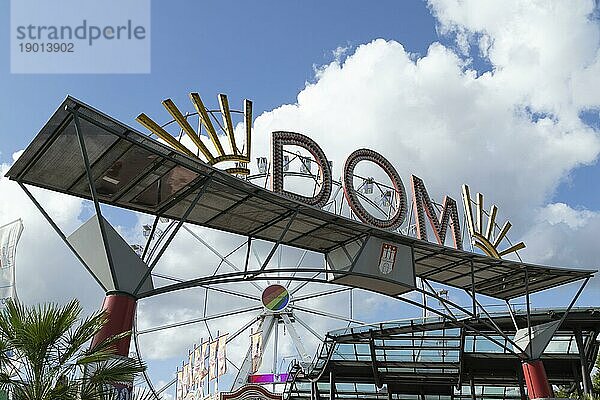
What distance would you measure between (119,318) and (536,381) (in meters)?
20.9

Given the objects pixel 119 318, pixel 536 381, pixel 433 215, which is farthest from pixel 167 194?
pixel 536 381

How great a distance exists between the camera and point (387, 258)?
25.8m

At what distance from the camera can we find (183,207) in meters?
22.0

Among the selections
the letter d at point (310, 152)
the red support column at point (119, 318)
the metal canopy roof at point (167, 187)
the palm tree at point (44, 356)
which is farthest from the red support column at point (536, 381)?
the palm tree at point (44, 356)

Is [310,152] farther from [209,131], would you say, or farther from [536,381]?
[536,381]

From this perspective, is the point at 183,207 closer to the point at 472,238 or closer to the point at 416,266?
the point at 416,266

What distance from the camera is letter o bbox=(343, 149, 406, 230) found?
25.2 m

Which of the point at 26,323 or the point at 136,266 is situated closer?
the point at 26,323

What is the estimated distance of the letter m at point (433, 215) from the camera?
1102 inches

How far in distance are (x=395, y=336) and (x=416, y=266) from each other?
11.0 m

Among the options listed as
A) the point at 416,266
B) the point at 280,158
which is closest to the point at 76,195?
the point at 280,158

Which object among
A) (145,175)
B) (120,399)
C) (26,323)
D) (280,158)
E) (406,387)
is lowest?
(120,399)

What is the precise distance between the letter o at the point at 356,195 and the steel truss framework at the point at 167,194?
0.58 m

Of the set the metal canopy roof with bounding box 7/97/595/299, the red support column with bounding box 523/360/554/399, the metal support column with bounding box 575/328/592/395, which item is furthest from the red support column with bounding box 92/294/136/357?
the metal support column with bounding box 575/328/592/395
